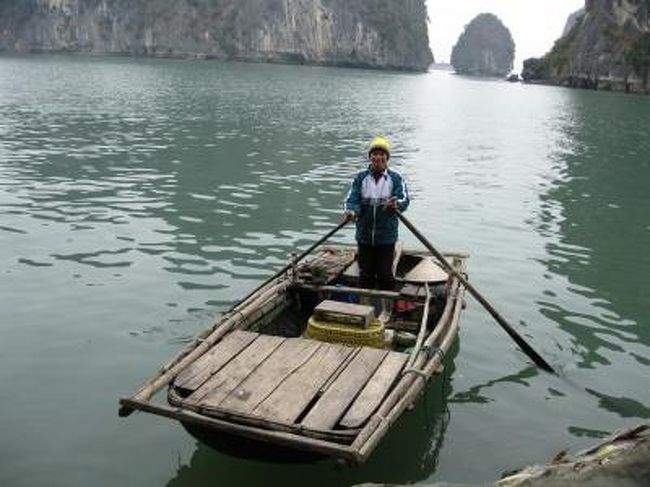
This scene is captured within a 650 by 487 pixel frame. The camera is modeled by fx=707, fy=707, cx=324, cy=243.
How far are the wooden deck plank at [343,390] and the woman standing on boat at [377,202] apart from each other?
9.68ft

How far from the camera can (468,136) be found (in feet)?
142

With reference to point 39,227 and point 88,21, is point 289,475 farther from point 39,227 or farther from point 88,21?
point 88,21

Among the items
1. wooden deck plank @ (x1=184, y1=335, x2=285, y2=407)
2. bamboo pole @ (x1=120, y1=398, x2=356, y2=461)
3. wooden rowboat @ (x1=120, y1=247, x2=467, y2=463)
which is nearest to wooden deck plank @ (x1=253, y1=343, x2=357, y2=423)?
wooden rowboat @ (x1=120, y1=247, x2=467, y2=463)

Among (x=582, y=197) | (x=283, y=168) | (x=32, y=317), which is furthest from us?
(x=283, y=168)

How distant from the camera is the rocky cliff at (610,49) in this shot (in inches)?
3920

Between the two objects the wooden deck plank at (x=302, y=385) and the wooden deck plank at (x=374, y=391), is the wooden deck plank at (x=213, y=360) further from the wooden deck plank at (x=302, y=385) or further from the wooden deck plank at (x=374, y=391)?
the wooden deck plank at (x=374, y=391)

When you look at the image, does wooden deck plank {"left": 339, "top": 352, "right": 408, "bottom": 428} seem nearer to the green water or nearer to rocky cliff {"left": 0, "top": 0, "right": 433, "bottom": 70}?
the green water

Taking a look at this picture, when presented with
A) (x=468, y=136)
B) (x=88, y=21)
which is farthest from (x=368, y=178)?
(x=88, y=21)

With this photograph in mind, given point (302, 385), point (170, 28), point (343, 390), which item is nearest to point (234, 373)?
point (302, 385)

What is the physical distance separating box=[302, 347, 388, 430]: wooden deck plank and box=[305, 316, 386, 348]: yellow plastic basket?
2.36 ft

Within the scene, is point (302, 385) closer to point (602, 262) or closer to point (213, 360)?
point (213, 360)

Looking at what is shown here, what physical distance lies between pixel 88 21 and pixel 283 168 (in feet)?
566

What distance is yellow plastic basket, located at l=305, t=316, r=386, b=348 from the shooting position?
9.49m

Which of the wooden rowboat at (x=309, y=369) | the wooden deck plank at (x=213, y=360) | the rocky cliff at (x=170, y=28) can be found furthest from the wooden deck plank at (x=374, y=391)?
the rocky cliff at (x=170, y=28)
